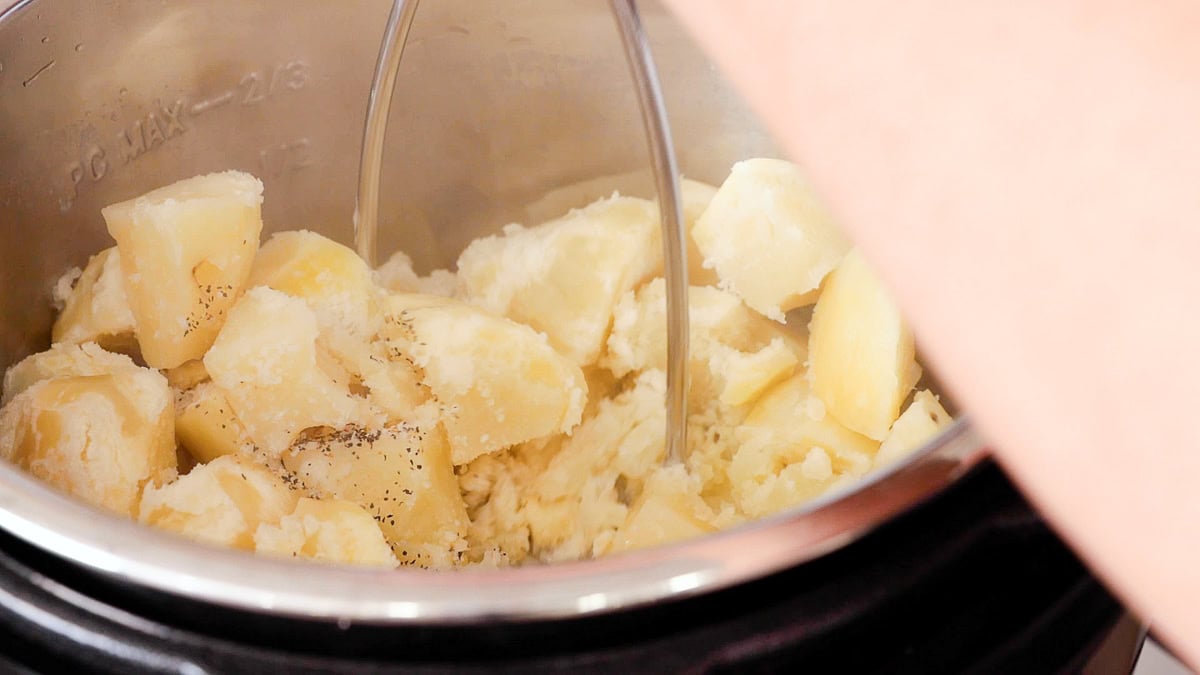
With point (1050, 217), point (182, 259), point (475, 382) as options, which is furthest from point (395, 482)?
point (1050, 217)

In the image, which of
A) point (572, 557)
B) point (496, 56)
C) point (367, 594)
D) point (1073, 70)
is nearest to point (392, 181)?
point (496, 56)

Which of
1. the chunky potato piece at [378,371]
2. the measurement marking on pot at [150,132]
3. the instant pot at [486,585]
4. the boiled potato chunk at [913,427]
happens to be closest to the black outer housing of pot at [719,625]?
the instant pot at [486,585]

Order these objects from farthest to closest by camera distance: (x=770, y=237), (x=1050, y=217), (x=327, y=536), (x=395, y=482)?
(x=770, y=237) < (x=395, y=482) < (x=327, y=536) < (x=1050, y=217)

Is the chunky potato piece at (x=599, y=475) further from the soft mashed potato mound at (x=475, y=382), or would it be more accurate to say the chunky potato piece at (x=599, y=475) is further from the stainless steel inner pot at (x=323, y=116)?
the stainless steel inner pot at (x=323, y=116)

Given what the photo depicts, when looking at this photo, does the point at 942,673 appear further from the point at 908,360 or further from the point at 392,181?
the point at 392,181

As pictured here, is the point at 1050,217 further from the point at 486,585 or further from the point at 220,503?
the point at 220,503

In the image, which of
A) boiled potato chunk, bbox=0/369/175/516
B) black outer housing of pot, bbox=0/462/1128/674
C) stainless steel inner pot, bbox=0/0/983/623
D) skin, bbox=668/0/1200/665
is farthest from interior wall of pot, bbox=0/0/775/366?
skin, bbox=668/0/1200/665
